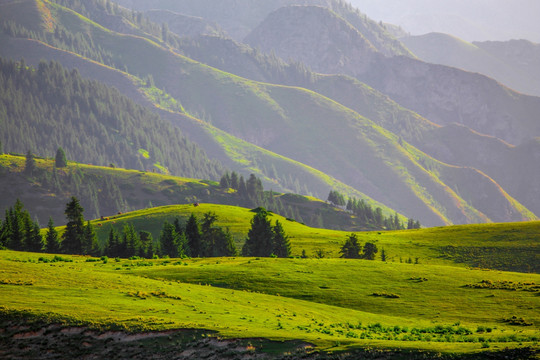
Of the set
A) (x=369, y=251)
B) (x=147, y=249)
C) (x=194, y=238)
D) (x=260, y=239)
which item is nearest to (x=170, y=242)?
(x=194, y=238)

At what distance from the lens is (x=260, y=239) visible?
121 metres

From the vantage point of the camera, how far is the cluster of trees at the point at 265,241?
119 meters

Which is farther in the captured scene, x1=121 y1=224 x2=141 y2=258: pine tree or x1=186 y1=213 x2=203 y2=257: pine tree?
x1=186 y1=213 x2=203 y2=257: pine tree

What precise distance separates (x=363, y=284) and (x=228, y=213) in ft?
338

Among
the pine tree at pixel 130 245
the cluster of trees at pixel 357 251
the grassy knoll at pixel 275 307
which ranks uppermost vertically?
the pine tree at pixel 130 245

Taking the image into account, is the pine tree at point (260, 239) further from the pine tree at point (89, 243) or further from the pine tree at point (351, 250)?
the pine tree at point (89, 243)

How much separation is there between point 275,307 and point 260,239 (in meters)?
67.5

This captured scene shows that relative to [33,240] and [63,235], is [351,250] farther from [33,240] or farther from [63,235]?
[33,240]

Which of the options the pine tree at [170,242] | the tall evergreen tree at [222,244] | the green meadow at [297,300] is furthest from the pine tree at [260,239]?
the green meadow at [297,300]

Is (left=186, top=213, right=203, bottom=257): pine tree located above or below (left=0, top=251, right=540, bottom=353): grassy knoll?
above

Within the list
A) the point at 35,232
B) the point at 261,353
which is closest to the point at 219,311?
the point at 261,353

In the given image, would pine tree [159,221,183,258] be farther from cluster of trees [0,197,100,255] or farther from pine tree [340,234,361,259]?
pine tree [340,234,361,259]

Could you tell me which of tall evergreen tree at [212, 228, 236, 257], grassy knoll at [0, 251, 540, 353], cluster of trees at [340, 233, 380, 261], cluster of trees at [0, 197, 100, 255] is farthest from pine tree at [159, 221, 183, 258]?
grassy knoll at [0, 251, 540, 353]

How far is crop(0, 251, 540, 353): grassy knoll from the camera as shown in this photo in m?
41.2
